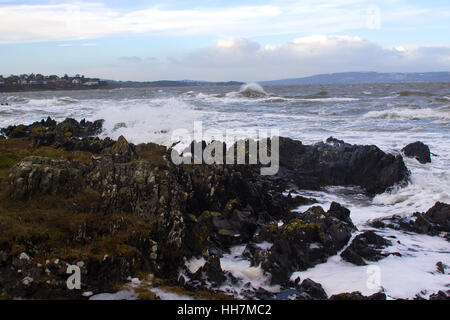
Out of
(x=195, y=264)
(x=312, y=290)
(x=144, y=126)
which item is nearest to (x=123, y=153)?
(x=195, y=264)

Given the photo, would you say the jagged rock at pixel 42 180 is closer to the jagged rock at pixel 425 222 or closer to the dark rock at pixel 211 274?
the dark rock at pixel 211 274

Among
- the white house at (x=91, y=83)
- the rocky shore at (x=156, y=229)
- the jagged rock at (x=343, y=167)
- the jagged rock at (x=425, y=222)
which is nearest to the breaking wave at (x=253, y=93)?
the jagged rock at (x=343, y=167)

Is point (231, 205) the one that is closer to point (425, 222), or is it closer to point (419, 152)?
point (425, 222)

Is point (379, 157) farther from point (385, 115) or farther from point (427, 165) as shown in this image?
point (385, 115)

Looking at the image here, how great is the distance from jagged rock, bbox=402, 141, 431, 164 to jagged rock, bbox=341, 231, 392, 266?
29.4 ft

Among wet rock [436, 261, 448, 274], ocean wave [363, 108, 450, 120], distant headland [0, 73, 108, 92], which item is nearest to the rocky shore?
wet rock [436, 261, 448, 274]

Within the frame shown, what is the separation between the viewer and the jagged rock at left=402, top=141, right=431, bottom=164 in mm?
16327

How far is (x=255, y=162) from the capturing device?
14109 mm

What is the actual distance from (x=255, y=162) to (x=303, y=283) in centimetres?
768

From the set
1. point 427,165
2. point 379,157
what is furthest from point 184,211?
point 427,165

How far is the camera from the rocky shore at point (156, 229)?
6.04 meters

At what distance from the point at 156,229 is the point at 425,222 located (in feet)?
22.3

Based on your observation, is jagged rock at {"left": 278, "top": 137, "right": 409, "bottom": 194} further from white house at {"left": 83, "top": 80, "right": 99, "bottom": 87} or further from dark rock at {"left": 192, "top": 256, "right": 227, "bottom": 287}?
white house at {"left": 83, "top": 80, "right": 99, "bottom": 87}
